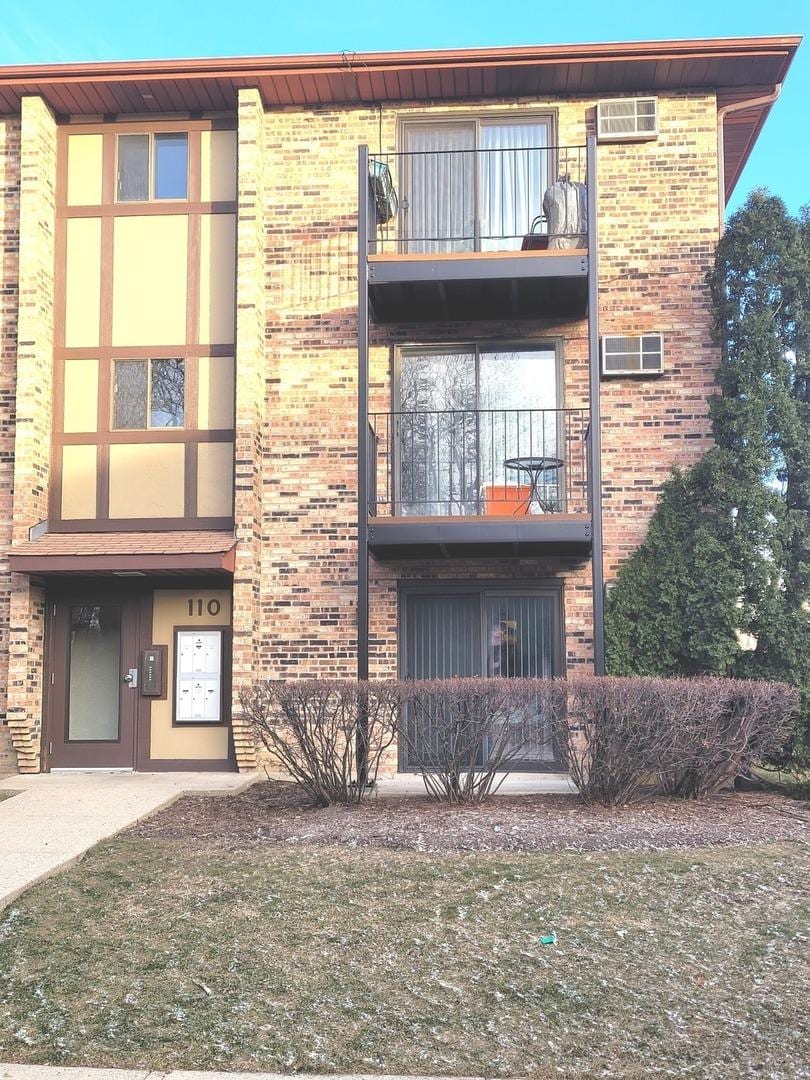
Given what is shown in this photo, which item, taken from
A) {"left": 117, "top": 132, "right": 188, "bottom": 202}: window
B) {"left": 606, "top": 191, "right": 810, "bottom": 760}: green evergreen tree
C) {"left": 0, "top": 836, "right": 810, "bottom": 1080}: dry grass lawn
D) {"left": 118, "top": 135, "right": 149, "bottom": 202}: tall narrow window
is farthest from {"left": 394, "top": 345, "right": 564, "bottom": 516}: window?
{"left": 0, "top": 836, "right": 810, "bottom": 1080}: dry grass lawn

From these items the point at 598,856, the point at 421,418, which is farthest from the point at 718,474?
the point at 598,856

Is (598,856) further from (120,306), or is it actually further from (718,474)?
(120,306)

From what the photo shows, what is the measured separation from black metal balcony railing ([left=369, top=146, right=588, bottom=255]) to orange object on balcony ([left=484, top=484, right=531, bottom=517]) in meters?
2.68

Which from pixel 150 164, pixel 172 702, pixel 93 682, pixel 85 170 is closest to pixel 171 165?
pixel 150 164

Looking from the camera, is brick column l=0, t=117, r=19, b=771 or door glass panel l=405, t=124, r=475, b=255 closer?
brick column l=0, t=117, r=19, b=771

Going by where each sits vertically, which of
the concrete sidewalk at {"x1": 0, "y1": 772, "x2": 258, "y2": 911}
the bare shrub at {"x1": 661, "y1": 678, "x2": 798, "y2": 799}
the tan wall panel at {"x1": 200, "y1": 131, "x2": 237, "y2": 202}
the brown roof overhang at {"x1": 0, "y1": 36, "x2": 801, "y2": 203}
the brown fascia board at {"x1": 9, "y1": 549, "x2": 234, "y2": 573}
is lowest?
the concrete sidewalk at {"x1": 0, "y1": 772, "x2": 258, "y2": 911}

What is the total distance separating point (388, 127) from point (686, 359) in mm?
4293

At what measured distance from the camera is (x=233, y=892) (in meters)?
5.91

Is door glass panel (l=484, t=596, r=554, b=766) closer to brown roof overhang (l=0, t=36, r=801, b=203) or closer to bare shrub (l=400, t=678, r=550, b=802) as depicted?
bare shrub (l=400, t=678, r=550, b=802)

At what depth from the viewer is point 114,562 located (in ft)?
34.2

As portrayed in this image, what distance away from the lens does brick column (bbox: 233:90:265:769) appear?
10.6 meters

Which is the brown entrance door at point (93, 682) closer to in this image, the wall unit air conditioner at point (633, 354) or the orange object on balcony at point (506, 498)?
the orange object on balcony at point (506, 498)

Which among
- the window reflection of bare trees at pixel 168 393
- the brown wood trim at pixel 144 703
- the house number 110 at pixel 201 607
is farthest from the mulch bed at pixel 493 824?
the window reflection of bare trees at pixel 168 393

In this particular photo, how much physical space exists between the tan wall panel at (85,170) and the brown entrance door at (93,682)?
4.61 metres
